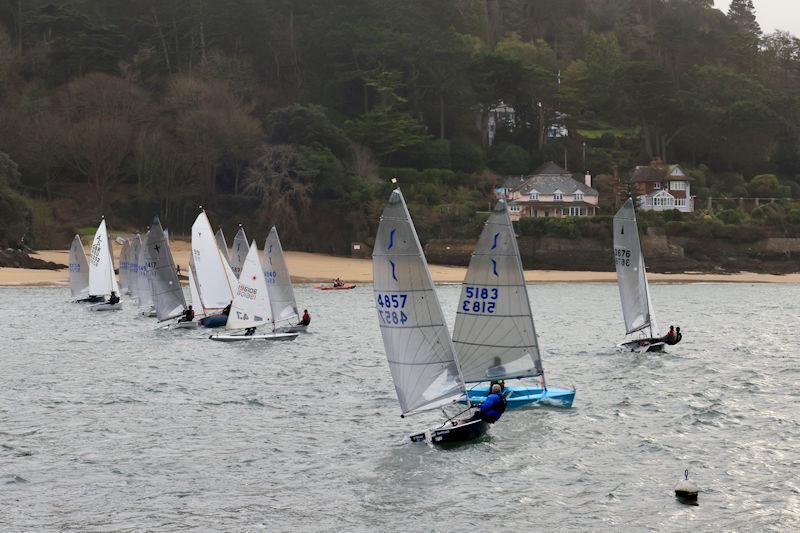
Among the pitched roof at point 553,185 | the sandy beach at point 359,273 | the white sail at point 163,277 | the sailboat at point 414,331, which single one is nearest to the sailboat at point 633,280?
the sailboat at point 414,331

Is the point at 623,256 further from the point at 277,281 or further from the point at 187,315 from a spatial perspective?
the point at 187,315

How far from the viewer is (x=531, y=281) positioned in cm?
8356

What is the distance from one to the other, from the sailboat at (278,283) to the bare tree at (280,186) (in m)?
40.7

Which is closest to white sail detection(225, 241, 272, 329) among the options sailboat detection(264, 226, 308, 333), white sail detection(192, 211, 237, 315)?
sailboat detection(264, 226, 308, 333)

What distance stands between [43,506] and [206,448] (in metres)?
5.31

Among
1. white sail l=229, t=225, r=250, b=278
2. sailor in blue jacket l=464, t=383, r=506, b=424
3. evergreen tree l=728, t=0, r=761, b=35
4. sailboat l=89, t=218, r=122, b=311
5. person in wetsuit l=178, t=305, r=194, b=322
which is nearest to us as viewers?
sailor in blue jacket l=464, t=383, r=506, b=424

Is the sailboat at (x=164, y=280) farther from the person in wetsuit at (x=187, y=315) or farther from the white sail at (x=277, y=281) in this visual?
the white sail at (x=277, y=281)

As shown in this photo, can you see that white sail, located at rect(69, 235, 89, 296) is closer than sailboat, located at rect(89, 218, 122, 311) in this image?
No

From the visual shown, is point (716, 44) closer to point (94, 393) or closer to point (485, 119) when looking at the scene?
point (485, 119)

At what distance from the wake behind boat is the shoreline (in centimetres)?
3743

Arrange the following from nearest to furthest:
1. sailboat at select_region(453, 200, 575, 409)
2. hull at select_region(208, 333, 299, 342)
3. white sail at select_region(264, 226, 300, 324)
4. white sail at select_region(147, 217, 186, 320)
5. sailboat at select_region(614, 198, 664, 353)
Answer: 1. sailboat at select_region(453, 200, 575, 409)
2. sailboat at select_region(614, 198, 664, 353)
3. hull at select_region(208, 333, 299, 342)
4. white sail at select_region(264, 226, 300, 324)
5. white sail at select_region(147, 217, 186, 320)

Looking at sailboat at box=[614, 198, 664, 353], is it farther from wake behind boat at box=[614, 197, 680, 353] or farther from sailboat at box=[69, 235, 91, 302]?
sailboat at box=[69, 235, 91, 302]

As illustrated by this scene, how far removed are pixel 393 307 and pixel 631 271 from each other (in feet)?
60.8

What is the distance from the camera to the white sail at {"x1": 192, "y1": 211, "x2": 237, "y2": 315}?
153 ft
